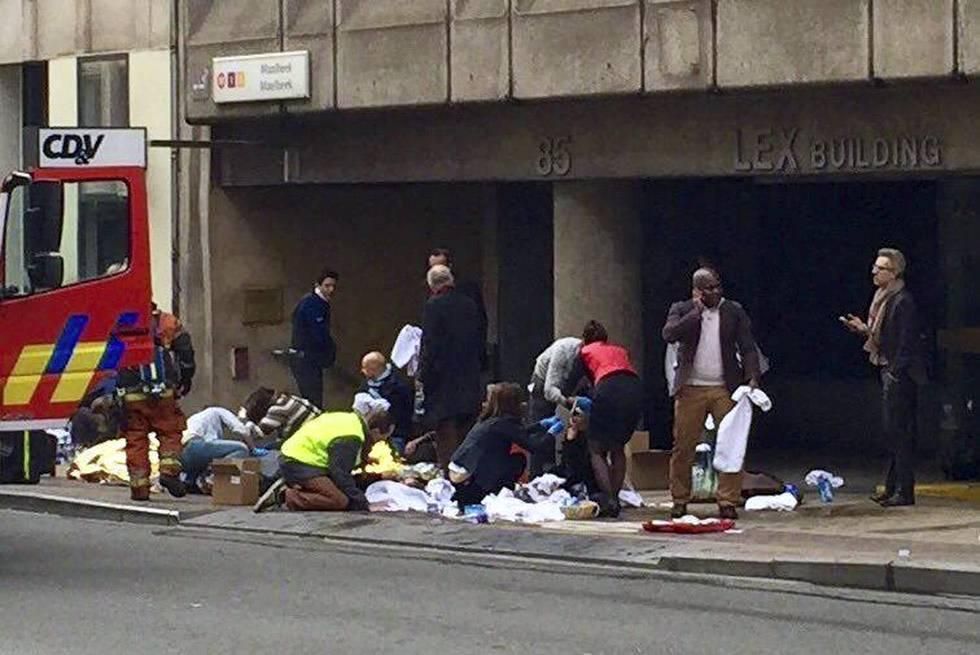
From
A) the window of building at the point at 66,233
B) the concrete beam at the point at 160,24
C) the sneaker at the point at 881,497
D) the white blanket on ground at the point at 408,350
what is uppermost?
the concrete beam at the point at 160,24

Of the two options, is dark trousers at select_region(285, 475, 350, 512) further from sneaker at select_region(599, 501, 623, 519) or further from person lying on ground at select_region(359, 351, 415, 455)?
person lying on ground at select_region(359, 351, 415, 455)

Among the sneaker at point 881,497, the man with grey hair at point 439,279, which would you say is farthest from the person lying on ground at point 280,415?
the sneaker at point 881,497

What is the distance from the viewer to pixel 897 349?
16.4 meters

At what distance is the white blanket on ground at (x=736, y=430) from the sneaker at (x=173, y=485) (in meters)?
4.67

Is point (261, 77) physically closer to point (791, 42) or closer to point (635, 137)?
point (635, 137)

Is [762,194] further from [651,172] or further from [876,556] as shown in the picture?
[876,556]

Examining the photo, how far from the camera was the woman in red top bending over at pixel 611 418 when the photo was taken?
16.3 metres

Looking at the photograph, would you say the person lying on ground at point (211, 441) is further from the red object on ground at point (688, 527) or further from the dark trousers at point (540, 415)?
the red object on ground at point (688, 527)

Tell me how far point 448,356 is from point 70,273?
4177mm

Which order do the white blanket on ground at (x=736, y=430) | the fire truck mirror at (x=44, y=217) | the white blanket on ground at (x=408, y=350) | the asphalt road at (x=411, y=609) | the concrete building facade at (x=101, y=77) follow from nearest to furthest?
1. the asphalt road at (x=411, y=609)
2. the fire truck mirror at (x=44, y=217)
3. the white blanket on ground at (x=736, y=430)
4. the white blanket on ground at (x=408, y=350)
5. the concrete building facade at (x=101, y=77)

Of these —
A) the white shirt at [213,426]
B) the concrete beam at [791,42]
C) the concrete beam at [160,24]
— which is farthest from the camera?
the concrete beam at [160,24]

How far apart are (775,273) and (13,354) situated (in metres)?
10.6

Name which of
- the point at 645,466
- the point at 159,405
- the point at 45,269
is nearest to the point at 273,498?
the point at 159,405

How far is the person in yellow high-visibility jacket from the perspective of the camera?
1667cm
